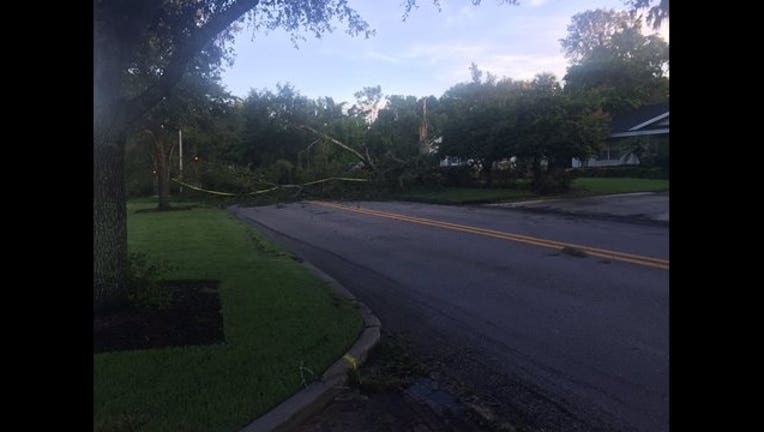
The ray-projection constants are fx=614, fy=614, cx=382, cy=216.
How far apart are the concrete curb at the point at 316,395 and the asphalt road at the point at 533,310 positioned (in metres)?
0.60

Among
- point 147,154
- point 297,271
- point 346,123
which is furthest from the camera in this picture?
point 346,123

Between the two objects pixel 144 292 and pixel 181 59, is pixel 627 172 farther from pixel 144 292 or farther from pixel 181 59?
pixel 144 292

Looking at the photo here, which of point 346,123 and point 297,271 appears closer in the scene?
point 297,271

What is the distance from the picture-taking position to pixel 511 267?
9.48 m

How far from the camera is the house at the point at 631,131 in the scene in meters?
38.3

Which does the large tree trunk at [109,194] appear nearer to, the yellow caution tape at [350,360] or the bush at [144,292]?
the bush at [144,292]

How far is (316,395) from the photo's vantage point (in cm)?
423

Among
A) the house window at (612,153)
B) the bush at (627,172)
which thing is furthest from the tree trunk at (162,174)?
the house window at (612,153)

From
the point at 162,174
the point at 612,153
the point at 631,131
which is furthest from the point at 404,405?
the point at 612,153

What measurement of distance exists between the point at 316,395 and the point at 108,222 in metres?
3.10
